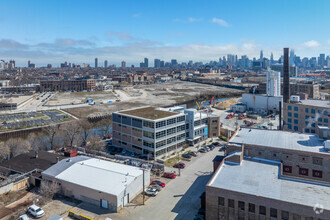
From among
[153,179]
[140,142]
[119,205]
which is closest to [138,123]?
[140,142]

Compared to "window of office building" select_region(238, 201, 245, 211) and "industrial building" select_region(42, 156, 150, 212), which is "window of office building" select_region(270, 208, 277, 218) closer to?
"window of office building" select_region(238, 201, 245, 211)

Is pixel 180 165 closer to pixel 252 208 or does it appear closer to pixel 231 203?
pixel 231 203

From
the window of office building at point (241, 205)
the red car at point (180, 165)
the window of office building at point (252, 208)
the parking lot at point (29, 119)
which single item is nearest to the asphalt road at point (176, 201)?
the red car at point (180, 165)

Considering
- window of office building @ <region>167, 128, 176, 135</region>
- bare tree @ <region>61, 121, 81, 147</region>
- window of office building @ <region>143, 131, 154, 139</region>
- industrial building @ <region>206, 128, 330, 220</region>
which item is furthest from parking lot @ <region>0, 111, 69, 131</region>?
industrial building @ <region>206, 128, 330, 220</region>

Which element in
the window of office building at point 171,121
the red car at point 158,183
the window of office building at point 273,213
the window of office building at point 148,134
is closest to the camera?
the window of office building at point 273,213

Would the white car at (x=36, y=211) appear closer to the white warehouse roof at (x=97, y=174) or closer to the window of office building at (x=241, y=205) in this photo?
the white warehouse roof at (x=97, y=174)

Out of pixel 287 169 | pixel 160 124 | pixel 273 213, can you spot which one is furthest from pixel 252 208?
pixel 160 124

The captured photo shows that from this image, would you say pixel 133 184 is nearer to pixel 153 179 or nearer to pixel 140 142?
pixel 153 179
